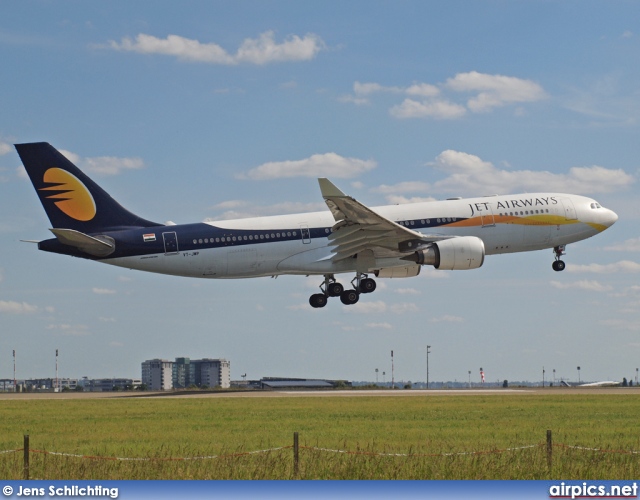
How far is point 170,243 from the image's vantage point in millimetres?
62562

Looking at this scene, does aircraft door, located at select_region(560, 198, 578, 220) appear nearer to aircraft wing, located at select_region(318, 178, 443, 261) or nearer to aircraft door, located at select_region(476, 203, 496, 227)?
aircraft door, located at select_region(476, 203, 496, 227)

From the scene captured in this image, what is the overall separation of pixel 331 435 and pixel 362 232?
2817 centimetres

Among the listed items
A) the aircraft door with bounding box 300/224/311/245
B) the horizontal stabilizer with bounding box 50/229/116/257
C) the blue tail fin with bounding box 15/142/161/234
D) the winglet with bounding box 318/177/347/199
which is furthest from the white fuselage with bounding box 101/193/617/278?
the winglet with bounding box 318/177/347/199

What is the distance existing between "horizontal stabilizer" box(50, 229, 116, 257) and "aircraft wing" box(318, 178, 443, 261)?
15349 mm

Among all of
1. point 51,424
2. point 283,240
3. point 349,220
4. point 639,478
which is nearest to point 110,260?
point 283,240

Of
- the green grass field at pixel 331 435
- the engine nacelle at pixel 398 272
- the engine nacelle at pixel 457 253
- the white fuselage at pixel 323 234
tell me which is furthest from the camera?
the engine nacelle at pixel 398 272

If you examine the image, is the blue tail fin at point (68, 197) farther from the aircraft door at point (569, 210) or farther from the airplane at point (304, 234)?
the aircraft door at point (569, 210)

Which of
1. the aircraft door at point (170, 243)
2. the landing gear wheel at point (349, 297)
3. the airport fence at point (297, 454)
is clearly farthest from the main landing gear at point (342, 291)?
the airport fence at point (297, 454)

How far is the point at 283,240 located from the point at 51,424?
24775mm

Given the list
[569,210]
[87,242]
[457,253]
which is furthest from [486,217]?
[87,242]

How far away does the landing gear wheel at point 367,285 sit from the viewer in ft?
221

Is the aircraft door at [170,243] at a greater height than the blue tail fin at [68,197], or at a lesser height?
lesser

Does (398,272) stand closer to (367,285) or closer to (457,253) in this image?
(367,285)

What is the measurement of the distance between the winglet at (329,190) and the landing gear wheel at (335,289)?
490 inches
